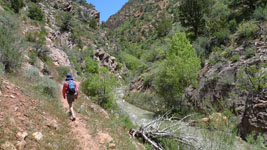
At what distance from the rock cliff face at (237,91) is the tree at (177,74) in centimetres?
91

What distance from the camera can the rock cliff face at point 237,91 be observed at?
824 cm

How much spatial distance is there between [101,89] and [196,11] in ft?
64.0

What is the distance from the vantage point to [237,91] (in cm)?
1050

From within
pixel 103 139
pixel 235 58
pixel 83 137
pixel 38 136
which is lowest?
pixel 103 139

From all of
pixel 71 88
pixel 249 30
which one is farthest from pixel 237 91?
pixel 71 88

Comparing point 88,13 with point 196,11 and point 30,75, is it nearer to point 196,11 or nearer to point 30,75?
point 196,11

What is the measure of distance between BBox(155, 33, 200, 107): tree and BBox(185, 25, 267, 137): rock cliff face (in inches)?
35.9

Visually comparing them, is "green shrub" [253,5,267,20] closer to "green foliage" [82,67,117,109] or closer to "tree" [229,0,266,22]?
"tree" [229,0,266,22]

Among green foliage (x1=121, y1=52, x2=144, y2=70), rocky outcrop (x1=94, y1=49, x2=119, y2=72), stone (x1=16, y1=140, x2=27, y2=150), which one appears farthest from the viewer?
green foliage (x1=121, y1=52, x2=144, y2=70)

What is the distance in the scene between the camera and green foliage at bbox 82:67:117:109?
39.7 ft

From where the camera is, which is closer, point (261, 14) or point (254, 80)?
point (254, 80)

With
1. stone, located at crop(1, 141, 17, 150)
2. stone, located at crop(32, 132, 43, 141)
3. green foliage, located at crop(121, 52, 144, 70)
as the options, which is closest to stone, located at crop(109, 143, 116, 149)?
stone, located at crop(32, 132, 43, 141)

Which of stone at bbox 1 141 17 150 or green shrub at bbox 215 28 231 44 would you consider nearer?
stone at bbox 1 141 17 150

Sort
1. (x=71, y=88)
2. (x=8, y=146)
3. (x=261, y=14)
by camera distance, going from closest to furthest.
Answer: (x=8, y=146), (x=71, y=88), (x=261, y=14)
